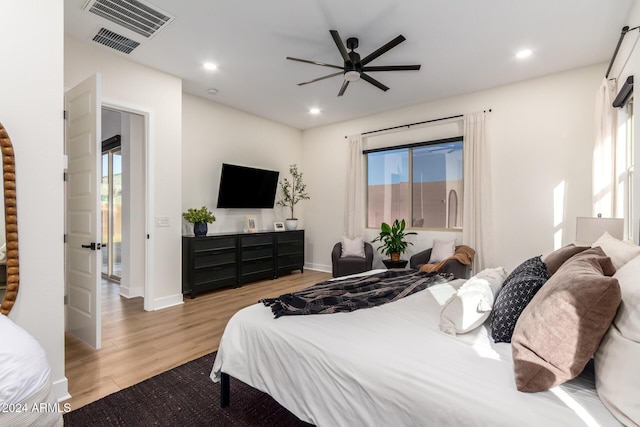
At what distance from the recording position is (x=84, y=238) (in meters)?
2.81

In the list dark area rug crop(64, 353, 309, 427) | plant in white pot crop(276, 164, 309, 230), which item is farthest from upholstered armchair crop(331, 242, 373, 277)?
dark area rug crop(64, 353, 309, 427)

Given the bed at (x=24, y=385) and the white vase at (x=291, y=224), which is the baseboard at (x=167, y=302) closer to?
the white vase at (x=291, y=224)

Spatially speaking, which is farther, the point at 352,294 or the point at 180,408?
the point at 352,294

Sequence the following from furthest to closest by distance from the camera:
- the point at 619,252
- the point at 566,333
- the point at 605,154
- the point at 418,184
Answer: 1. the point at 418,184
2. the point at 605,154
3. the point at 619,252
4. the point at 566,333

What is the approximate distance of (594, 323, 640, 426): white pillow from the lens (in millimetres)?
891

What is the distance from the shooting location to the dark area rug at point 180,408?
1784 mm

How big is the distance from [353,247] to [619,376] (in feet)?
14.6

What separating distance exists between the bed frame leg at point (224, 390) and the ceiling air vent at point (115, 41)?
335 cm

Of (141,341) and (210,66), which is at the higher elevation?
(210,66)

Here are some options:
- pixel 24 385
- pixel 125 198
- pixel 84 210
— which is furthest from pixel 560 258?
pixel 125 198

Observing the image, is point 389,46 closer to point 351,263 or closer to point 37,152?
point 37,152

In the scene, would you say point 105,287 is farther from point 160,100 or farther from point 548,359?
point 548,359

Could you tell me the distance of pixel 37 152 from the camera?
6.30 feet

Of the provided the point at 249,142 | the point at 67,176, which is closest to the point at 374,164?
the point at 249,142
